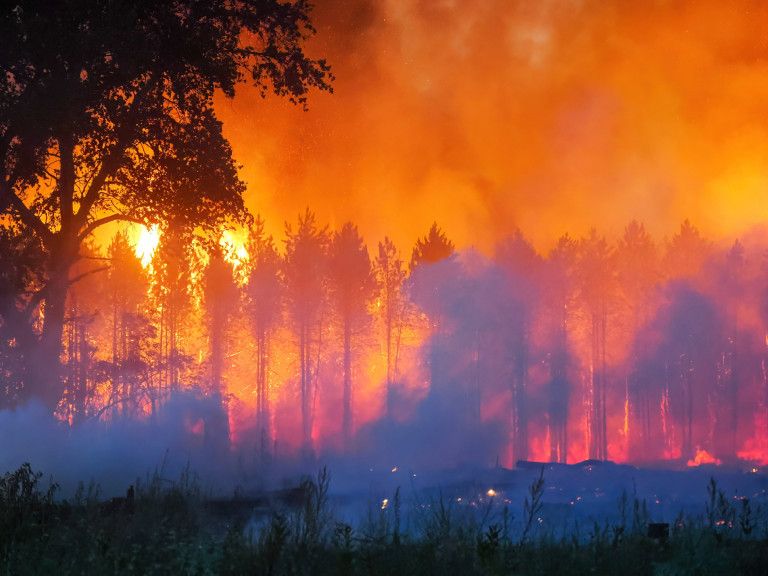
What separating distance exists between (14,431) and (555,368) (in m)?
37.2

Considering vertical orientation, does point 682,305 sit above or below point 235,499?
above

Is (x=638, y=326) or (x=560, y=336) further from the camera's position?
(x=638, y=326)

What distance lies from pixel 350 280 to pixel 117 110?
37.0 m

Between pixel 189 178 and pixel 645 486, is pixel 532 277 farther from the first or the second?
pixel 189 178

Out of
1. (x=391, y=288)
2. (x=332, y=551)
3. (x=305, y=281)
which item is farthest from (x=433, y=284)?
(x=332, y=551)

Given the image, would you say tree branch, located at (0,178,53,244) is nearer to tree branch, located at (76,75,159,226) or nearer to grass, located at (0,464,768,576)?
tree branch, located at (76,75,159,226)

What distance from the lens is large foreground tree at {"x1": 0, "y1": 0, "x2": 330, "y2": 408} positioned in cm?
1461

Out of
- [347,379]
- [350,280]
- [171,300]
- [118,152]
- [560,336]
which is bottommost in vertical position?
[347,379]

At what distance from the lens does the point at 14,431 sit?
20.0m

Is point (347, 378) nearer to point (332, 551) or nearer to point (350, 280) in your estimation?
point (350, 280)

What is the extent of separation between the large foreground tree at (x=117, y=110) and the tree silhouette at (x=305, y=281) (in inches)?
1356

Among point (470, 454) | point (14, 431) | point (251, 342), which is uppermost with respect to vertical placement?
point (251, 342)

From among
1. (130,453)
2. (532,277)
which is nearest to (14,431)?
(130,453)

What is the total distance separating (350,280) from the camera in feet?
171
